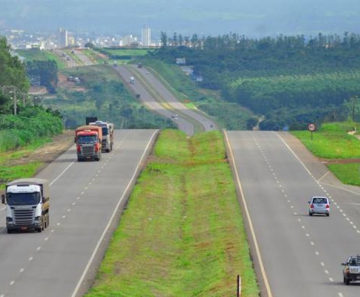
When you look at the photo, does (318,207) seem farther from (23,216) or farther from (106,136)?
(106,136)

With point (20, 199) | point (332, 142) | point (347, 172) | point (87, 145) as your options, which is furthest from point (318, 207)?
point (332, 142)

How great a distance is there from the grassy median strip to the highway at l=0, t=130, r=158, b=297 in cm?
117

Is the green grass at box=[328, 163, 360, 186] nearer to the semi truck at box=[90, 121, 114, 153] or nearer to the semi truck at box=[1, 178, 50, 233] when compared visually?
the semi truck at box=[90, 121, 114, 153]

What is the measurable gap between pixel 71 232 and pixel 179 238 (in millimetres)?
6804

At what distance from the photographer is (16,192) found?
89.1 meters

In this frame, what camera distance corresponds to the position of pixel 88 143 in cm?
13925

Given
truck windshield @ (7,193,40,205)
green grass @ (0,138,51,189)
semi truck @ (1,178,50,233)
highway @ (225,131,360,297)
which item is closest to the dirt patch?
green grass @ (0,138,51,189)

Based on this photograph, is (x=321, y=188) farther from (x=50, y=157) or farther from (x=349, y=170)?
(x=50, y=157)

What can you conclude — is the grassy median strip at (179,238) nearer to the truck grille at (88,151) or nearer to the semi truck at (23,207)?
the semi truck at (23,207)

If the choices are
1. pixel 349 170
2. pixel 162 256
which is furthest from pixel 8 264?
pixel 349 170

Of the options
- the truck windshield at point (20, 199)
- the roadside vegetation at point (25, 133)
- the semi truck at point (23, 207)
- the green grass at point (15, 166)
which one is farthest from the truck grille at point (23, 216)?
the roadside vegetation at point (25, 133)

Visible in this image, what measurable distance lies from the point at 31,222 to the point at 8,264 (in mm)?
12846

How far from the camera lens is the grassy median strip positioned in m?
70.4

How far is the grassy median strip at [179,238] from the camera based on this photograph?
231ft
